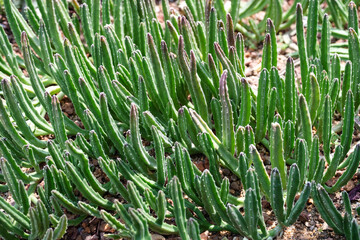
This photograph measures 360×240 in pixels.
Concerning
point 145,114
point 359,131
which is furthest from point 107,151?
point 359,131

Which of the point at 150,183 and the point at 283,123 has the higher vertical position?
the point at 283,123

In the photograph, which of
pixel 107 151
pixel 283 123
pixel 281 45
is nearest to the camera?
pixel 283 123

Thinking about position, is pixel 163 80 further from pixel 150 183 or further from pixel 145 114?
pixel 150 183

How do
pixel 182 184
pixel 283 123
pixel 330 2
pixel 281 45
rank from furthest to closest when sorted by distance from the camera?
pixel 281 45 < pixel 330 2 < pixel 283 123 < pixel 182 184

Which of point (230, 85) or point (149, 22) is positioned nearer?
point (230, 85)

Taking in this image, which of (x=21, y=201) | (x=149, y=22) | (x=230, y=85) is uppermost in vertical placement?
(x=149, y=22)

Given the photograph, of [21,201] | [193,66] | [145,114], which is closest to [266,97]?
[193,66]
